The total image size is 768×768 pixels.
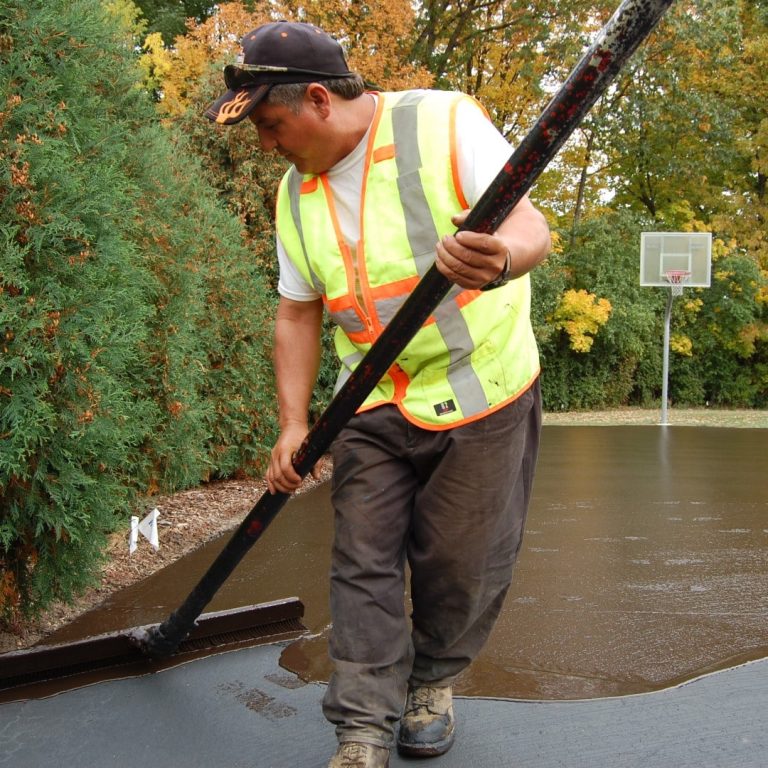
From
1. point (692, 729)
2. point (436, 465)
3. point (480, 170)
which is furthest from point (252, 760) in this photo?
point (480, 170)

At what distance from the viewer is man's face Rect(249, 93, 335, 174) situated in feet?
8.58

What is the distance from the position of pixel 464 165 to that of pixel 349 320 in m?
0.54

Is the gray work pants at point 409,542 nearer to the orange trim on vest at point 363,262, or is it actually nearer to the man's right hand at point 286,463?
the man's right hand at point 286,463

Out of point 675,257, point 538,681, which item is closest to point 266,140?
point 538,681

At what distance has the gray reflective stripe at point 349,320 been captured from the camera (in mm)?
2740

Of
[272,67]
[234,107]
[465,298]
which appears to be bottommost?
[465,298]

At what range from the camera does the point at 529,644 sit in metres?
3.84

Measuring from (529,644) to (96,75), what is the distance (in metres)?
3.10

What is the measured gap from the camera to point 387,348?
243 cm

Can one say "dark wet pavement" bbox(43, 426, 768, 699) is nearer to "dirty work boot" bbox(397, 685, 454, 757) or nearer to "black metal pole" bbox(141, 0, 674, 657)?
"dirty work boot" bbox(397, 685, 454, 757)

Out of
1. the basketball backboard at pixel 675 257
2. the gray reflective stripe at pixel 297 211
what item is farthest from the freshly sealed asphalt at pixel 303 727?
the basketball backboard at pixel 675 257

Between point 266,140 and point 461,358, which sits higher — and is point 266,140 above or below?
above

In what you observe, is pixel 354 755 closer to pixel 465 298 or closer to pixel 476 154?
pixel 465 298

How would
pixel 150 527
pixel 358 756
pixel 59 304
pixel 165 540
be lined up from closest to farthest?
pixel 358 756 < pixel 59 304 < pixel 150 527 < pixel 165 540
